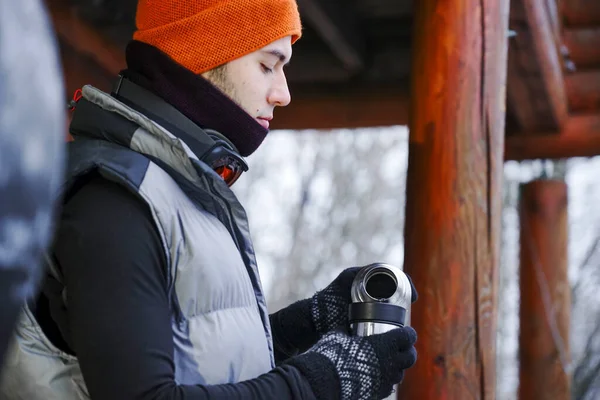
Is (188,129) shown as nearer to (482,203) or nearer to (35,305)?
(35,305)

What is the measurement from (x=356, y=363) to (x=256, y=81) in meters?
0.52

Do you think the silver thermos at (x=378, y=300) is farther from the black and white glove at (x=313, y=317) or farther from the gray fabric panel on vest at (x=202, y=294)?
the gray fabric panel on vest at (x=202, y=294)

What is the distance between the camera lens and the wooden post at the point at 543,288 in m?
6.31

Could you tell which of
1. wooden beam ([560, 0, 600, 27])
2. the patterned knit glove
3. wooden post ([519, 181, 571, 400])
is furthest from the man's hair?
wooden post ([519, 181, 571, 400])

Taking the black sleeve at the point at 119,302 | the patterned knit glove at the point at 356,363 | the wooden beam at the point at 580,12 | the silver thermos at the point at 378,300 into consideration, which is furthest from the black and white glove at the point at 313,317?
the wooden beam at the point at 580,12

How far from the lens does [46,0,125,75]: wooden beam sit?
490 centimetres

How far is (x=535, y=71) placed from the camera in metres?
5.15

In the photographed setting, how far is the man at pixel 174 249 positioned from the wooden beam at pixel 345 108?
3962 millimetres

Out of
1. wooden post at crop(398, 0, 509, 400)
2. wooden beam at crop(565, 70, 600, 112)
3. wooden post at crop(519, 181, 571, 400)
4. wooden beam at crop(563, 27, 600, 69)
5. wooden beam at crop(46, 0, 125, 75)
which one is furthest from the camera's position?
wooden post at crop(519, 181, 571, 400)

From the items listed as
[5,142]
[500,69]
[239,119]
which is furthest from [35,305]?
[500,69]

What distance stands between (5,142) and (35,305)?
1.08m

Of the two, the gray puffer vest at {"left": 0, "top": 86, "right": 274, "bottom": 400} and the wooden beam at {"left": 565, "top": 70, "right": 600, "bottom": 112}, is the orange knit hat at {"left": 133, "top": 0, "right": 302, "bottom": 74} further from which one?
the wooden beam at {"left": 565, "top": 70, "right": 600, "bottom": 112}

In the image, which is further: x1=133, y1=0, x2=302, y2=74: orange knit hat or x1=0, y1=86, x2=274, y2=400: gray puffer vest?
x1=133, y1=0, x2=302, y2=74: orange knit hat

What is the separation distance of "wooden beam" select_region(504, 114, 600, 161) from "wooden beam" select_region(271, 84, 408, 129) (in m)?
0.79
